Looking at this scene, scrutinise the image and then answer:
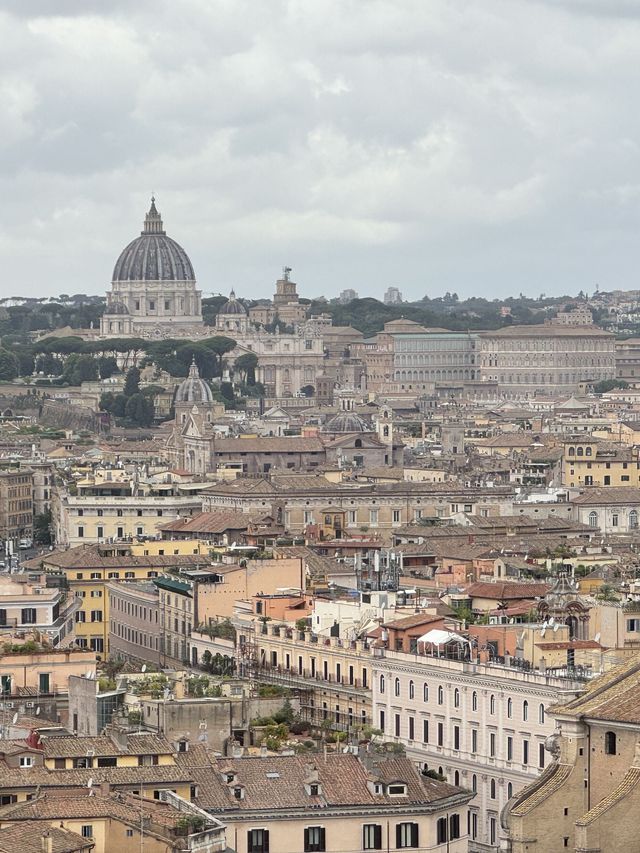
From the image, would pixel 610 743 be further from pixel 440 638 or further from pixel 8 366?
pixel 8 366

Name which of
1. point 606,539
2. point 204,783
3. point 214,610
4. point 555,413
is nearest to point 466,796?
point 204,783

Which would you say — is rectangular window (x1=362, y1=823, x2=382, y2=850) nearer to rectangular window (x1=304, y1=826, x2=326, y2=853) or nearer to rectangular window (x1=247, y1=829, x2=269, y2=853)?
rectangular window (x1=304, y1=826, x2=326, y2=853)

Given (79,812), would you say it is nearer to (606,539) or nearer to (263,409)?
(606,539)

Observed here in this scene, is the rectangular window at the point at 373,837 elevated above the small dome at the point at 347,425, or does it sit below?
above

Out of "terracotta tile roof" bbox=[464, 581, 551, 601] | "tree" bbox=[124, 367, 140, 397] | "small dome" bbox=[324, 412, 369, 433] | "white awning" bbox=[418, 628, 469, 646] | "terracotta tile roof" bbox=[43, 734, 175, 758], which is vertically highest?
"terracotta tile roof" bbox=[43, 734, 175, 758]

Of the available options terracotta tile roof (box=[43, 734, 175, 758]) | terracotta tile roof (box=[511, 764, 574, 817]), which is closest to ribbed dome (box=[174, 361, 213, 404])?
terracotta tile roof (box=[43, 734, 175, 758])

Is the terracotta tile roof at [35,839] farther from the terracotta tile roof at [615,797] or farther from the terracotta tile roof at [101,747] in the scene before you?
the terracotta tile roof at [615,797]

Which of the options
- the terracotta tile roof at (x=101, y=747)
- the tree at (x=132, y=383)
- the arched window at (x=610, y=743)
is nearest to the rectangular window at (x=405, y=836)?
the terracotta tile roof at (x=101, y=747)
